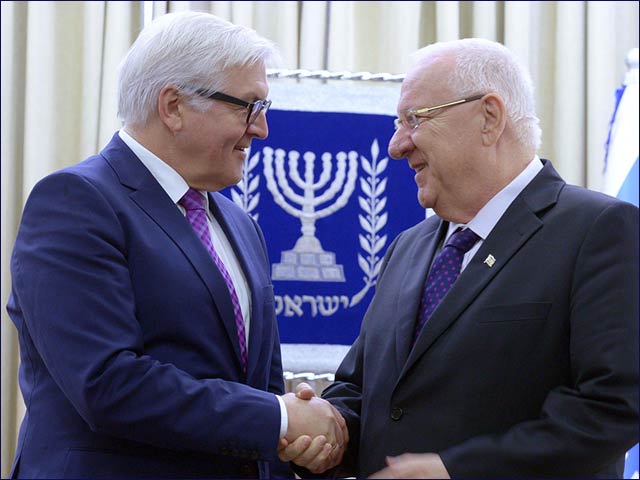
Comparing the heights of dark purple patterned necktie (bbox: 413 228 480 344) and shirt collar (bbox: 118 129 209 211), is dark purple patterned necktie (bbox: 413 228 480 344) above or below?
below

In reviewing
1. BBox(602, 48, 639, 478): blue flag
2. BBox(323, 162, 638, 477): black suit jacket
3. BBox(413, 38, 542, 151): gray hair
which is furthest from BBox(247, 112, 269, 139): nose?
BBox(602, 48, 639, 478): blue flag

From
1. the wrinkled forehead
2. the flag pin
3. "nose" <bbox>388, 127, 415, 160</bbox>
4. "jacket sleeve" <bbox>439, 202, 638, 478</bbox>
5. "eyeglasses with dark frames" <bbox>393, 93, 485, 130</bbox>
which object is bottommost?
"jacket sleeve" <bbox>439, 202, 638, 478</bbox>

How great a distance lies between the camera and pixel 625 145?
12.2ft

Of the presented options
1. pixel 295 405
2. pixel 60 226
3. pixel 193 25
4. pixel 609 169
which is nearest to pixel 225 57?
pixel 193 25

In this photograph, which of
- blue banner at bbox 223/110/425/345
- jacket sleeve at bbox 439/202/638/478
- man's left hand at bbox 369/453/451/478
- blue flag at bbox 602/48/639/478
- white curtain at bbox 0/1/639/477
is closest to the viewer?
man's left hand at bbox 369/453/451/478

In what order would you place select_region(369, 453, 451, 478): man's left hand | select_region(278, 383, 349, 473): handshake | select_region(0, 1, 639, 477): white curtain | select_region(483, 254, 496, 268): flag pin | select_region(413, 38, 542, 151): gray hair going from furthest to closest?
1. select_region(0, 1, 639, 477): white curtain
2. select_region(413, 38, 542, 151): gray hair
3. select_region(278, 383, 349, 473): handshake
4. select_region(483, 254, 496, 268): flag pin
5. select_region(369, 453, 451, 478): man's left hand

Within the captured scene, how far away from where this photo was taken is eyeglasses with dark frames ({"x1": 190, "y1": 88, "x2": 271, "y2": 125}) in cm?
239

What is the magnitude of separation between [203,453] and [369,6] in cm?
277

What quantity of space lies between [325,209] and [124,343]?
5.43 ft

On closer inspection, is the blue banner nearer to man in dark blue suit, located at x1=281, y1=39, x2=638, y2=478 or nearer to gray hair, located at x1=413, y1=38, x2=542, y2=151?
man in dark blue suit, located at x1=281, y1=39, x2=638, y2=478

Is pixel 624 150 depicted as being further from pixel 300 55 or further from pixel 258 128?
pixel 258 128

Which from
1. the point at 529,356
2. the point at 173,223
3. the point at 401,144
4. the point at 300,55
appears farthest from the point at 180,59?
the point at 300,55

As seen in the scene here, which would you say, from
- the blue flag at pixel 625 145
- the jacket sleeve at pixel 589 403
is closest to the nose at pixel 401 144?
the jacket sleeve at pixel 589 403

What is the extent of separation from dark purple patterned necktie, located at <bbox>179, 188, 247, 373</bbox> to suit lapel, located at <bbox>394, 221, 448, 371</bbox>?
0.37 metres
